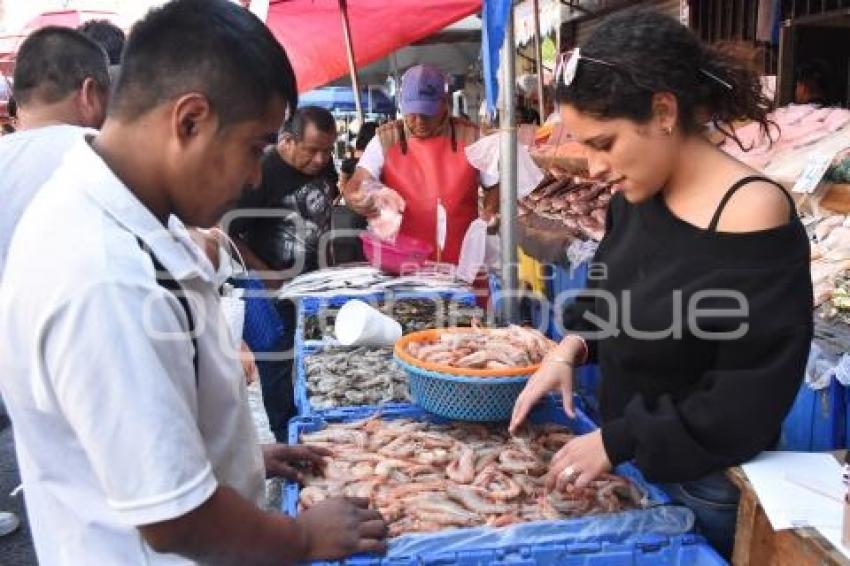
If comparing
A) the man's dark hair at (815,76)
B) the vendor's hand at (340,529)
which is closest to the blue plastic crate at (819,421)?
the vendor's hand at (340,529)

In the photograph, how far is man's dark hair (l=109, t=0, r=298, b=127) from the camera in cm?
103

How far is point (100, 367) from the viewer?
0.91m

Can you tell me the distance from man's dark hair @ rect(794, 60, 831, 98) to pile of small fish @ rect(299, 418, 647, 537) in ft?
15.2

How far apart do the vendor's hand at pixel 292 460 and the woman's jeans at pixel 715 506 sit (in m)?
0.98

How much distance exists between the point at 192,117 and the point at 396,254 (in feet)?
10.6

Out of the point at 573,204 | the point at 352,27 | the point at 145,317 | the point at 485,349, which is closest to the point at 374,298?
the point at 485,349

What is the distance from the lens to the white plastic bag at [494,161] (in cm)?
402

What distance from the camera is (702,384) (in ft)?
5.06

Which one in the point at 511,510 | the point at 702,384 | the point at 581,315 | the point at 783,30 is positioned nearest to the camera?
the point at 702,384

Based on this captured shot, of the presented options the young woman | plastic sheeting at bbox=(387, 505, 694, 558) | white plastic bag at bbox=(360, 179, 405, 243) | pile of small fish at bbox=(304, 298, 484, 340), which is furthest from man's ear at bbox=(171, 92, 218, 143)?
white plastic bag at bbox=(360, 179, 405, 243)

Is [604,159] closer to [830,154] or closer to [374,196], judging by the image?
[374,196]

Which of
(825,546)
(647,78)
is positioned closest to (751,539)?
(825,546)

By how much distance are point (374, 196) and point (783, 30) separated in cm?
370

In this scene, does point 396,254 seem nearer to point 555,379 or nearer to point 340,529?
point 555,379
